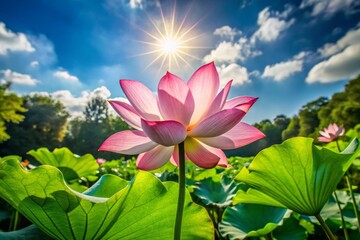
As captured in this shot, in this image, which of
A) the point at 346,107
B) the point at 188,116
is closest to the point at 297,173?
the point at 188,116

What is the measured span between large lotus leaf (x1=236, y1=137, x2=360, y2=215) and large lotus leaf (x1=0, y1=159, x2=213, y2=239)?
15 cm

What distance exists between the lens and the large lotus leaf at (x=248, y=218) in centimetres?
96

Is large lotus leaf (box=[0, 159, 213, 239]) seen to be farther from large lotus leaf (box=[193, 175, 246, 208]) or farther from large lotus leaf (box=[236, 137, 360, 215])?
large lotus leaf (box=[193, 175, 246, 208])

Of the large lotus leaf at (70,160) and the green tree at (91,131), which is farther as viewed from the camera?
the green tree at (91,131)

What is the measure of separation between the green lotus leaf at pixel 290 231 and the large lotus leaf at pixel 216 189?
0.23 metres

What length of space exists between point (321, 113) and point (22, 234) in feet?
56.1

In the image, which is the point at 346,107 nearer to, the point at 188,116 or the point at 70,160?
the point at 70,160

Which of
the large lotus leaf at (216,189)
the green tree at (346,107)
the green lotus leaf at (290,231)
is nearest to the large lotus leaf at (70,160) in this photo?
the large lotus leaf at (216,189)

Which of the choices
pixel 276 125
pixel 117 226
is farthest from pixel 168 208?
pixel 276 125

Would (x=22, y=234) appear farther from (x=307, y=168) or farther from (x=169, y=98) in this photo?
(x=307, y=168)

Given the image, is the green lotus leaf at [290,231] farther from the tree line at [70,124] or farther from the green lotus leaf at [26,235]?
the tree line at [70,124]

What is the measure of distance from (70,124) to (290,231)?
25966 mm

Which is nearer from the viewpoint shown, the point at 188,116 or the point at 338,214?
the point at 188,116

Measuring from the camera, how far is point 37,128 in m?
19.8
